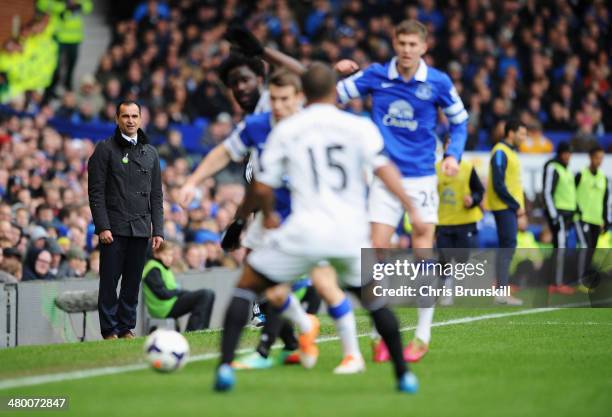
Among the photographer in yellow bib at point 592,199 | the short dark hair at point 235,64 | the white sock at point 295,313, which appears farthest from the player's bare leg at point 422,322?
the photographer in yellow bib at point 592,199

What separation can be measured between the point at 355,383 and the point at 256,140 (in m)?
1.74

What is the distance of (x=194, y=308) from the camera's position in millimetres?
13562

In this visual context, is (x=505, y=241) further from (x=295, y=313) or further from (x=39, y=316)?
(x=295, y=313)

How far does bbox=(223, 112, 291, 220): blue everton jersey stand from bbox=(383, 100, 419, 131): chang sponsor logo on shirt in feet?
4.57

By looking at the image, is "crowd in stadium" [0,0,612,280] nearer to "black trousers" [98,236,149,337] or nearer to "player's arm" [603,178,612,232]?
"player's arm" [603,178,612,232]

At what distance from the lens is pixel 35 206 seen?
52.8ft

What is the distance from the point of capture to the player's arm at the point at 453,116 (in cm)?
934

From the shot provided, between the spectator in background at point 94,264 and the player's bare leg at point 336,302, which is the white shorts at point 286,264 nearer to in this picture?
the player's bare leg at point 336,302

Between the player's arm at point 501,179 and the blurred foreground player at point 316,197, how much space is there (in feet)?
26.2

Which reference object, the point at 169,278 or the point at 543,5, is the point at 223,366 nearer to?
the point at 169,278

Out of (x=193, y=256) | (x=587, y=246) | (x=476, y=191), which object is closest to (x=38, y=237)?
(x=193, y=256)

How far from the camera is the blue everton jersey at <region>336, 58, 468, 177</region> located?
30.6ft

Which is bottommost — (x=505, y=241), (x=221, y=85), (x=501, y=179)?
(x=505, y=241)

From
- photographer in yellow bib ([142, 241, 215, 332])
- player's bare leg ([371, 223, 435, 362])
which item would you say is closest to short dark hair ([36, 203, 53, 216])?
photographer in yellow bib ([142, 241, 215, 332])
